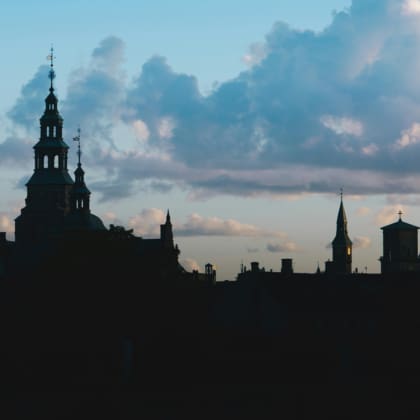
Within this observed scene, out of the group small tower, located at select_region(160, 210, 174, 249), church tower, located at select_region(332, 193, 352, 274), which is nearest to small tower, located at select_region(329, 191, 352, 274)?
church tower, located at select_region(332, 193, 352, 274)

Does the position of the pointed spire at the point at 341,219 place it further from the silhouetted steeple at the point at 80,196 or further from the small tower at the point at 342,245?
the silhouetted steeple at the point at 80,196

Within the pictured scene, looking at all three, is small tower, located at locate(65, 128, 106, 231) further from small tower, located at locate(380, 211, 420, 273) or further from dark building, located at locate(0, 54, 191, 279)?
small tower, located at locate(380, 211, 420, 273)

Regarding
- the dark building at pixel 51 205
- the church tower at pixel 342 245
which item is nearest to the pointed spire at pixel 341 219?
the church tower at pixel 342 245

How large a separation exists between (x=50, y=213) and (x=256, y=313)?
57.7 m

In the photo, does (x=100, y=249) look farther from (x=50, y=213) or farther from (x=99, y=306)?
(x=50, y=213)

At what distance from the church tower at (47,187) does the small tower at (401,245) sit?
2379 inches

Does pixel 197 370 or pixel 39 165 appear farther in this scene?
pixel 39 165

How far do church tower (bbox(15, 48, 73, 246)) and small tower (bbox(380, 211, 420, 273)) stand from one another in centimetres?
6043

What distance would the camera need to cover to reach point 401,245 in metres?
174

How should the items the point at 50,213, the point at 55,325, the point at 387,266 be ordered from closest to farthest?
the point at 55,325
the point at 50,213
the point at 387,266

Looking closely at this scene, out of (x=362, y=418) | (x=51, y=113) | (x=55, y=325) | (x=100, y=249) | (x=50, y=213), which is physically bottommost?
(x=362, y=418)

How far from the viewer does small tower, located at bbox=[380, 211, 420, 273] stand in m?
171

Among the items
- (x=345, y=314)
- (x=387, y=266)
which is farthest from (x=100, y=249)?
(x=387, y=266)

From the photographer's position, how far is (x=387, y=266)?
533 ft
